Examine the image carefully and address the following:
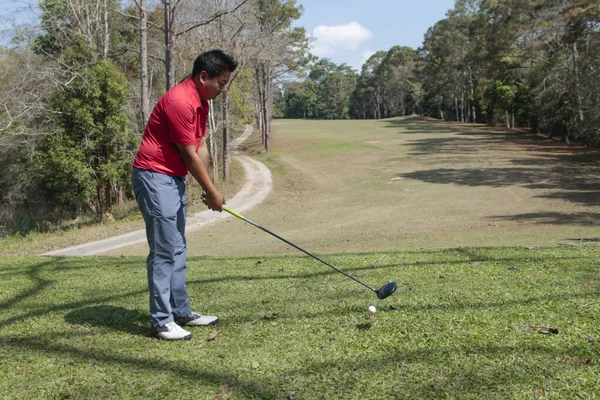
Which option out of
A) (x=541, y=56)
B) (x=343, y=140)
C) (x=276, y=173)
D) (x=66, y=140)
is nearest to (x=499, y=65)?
(x=541, y=56)

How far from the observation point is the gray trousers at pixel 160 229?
11.9 ft

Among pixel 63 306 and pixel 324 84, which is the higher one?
pixel 324 84

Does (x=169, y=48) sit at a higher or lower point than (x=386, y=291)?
higher

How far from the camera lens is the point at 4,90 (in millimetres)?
24328

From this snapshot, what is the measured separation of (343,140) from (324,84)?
7622 cm

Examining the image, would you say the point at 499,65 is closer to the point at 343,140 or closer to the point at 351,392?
the point at 343,140

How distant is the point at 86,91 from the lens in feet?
67.6

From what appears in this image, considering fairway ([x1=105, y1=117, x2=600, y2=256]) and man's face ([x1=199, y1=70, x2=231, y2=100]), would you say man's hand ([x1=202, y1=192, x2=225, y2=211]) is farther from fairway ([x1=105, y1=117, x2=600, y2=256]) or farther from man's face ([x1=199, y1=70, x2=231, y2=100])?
fairway ([x1=105, y1=117, x2=600, y2=256])

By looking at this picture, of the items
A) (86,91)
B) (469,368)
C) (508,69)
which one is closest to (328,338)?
(469,368)

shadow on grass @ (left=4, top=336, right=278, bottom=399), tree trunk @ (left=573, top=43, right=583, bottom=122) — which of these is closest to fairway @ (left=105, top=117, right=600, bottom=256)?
tree trunk @ (left=573, top=43, right=583, bottom=122)

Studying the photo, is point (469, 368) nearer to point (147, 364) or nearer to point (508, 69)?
point (147, 364)

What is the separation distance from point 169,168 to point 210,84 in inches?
28.6

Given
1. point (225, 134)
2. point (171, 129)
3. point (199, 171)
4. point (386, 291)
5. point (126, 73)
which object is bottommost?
point (386, 291)

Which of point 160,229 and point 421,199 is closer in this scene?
point 160,229
